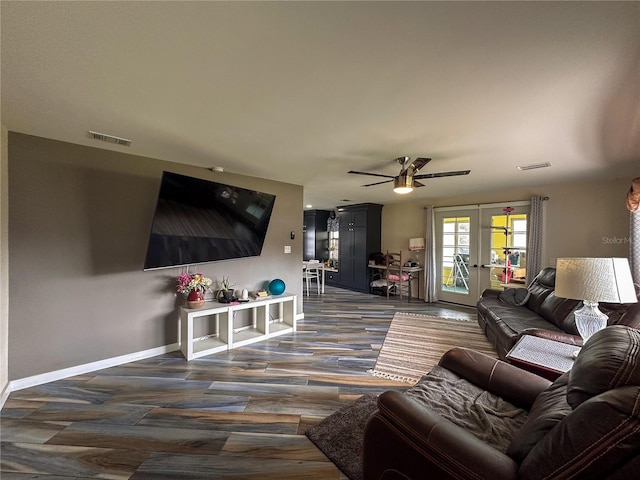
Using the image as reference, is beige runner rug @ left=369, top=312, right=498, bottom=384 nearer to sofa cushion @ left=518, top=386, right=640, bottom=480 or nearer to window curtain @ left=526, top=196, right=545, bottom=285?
window curtain @ left=526, top=196, right=545, bottom=285

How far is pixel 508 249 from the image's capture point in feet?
16.6

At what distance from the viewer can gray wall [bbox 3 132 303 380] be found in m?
2.42

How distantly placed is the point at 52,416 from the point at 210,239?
193 centimetres

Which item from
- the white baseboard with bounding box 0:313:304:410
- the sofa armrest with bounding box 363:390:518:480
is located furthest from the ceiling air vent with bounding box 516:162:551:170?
the white baseboard with bounding box 0:313:304:410

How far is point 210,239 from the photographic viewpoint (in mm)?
3133

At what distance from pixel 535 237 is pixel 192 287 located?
18.2ft

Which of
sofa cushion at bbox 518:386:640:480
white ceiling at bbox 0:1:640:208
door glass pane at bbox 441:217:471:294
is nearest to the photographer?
sofa cushion at bbox 518:386:640:480

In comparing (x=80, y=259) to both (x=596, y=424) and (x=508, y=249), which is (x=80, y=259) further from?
(x=508, y=249)

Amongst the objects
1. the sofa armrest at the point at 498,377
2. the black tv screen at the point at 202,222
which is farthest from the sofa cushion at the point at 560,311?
the black tv screen at the point at 202,222

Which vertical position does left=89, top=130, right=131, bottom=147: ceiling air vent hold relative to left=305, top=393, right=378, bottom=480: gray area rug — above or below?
above

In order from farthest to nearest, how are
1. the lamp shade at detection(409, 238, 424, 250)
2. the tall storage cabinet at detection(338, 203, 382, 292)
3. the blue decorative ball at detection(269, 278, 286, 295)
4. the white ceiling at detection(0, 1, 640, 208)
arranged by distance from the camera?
the tall storage cabinet at detection(338, 203, 382, 292), the lamp shade at detection(409, 238, 424, 250), the blue decorative ball at detection(269, 278, 286, 295), the white ceiling at detection(0, 1, 640, 208)

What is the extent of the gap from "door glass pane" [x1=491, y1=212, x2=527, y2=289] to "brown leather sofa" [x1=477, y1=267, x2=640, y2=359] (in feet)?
3.30

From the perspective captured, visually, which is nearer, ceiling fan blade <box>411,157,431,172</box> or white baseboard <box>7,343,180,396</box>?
white baseboard <box>7,343,180,396</box>

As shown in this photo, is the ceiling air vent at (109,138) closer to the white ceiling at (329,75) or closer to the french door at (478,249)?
the white ceiling at (329,75)
